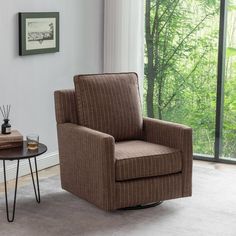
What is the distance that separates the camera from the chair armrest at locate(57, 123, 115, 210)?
3.70 meters

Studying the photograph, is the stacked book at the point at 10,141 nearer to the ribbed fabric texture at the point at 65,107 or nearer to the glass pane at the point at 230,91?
the ribbed fabric texture at the point at 65,107

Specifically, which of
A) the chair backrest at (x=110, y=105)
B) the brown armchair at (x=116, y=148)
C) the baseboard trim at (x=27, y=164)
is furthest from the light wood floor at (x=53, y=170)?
the chair backrest at (x=110, y=105)

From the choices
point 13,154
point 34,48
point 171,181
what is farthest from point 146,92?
point 13,154

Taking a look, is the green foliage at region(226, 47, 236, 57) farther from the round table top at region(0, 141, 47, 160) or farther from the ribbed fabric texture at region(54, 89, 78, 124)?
the round table top at region(0, 141, 47, 160)

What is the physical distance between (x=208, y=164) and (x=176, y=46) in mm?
1133

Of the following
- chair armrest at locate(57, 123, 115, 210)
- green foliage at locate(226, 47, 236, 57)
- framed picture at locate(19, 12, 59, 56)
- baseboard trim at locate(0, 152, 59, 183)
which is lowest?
baseboard trim at locate(0, 152, 59, 183)

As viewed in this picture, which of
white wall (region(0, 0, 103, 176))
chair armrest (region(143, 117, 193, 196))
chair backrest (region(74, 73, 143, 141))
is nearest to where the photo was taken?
chair armrest (region(143, 117, 193, 196))

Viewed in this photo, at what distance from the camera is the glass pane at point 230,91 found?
5.21 m

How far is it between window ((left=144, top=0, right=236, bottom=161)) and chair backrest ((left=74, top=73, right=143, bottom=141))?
121 cm

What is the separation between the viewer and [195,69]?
5391 millimetres

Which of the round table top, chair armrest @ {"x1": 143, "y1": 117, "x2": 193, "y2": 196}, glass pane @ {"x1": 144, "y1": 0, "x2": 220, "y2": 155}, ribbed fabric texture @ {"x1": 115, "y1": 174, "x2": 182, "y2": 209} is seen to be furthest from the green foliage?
the round table top

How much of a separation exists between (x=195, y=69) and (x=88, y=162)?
1914mm

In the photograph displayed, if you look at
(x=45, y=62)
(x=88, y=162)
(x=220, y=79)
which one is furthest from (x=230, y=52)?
(x=88, y=162)

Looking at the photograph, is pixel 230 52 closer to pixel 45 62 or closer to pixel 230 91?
pixel 230 91
